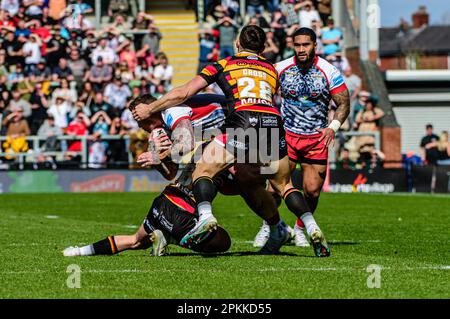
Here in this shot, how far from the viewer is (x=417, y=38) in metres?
107

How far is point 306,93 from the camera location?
12.2m

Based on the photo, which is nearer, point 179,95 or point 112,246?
point 179,95

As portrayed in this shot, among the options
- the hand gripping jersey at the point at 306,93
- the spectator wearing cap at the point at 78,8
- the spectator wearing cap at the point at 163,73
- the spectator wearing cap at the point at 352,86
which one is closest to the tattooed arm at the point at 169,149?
the hand gripping jersey at the point at 306,93

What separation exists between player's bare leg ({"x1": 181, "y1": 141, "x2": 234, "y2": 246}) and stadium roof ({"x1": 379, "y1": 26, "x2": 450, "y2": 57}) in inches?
3422

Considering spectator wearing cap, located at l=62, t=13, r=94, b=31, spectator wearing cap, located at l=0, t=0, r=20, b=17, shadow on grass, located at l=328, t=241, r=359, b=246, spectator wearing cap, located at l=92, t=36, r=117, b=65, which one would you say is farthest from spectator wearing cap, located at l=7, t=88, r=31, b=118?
shadow on grass, located at l=328, t=241, r=359, b=246

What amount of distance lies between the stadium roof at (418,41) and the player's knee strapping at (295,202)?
284ft

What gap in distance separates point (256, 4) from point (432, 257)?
21838mm

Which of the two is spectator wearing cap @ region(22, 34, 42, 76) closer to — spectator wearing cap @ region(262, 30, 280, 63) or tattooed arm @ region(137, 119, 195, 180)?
spectator wearing cap @ region(262, 30, 280, 63)

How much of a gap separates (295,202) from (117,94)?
17.8m

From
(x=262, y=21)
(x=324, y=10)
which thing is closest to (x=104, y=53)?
(x=262, y=21)

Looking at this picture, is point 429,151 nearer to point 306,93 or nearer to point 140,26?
point 140,26

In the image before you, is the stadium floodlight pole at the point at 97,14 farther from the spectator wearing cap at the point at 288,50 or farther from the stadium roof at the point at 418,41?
the stadium roof at the point at 418,41
